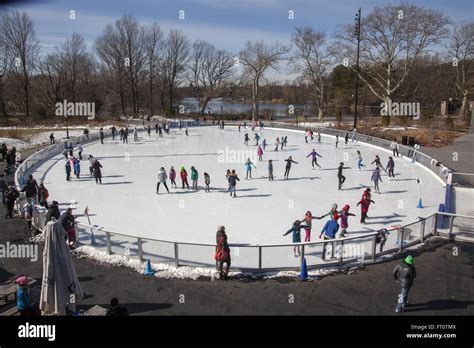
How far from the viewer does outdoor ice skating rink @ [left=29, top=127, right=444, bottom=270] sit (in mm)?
11781

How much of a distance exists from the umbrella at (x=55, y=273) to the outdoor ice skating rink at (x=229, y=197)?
10.5ft

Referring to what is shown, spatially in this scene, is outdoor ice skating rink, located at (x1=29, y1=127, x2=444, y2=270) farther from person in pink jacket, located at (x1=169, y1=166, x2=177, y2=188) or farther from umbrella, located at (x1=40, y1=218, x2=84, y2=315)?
umbrella, located at (x1=40, y1=218, x2=84, y2=315)

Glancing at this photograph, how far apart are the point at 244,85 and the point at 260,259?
64960mm

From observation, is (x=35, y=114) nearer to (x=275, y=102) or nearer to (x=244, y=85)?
(x=244, y=85)

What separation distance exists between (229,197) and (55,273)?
31.1 ft

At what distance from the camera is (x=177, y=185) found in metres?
17.3

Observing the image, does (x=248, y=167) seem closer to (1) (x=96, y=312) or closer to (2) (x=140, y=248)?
(2) (x=140, y=248)

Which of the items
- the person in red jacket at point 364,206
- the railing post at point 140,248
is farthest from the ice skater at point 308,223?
the railing post at point 140,248

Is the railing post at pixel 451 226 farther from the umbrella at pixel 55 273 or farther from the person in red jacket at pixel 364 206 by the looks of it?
the umbrella at pixel 55 273

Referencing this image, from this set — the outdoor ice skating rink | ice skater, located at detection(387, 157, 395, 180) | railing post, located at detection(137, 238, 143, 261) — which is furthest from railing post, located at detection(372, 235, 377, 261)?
ice skater, located at detection(387, 157, 395, 180)

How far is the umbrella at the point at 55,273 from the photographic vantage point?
19.7ft
